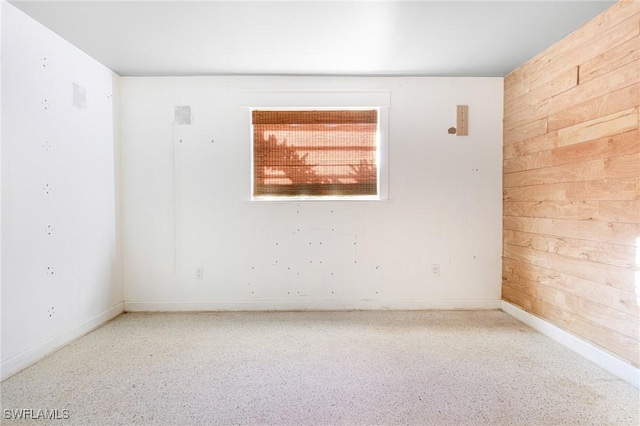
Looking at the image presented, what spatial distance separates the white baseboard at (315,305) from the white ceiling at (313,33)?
7.22ft

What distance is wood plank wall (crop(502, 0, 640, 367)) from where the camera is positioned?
1.80 meters

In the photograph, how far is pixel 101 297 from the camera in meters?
2.71

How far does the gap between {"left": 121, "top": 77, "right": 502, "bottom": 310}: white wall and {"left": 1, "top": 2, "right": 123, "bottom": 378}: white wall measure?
0.30 m

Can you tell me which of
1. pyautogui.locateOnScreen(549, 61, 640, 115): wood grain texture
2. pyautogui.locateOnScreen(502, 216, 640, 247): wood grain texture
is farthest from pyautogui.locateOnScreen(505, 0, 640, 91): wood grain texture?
pyautogui.locateOnScreen(502, 216, 640, 247): wood grain texture

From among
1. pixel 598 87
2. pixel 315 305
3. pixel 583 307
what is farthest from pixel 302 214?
pixel 598 87

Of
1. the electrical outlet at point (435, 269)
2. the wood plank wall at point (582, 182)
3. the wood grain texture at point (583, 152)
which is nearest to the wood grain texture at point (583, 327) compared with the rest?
the wood plank wall at point (582, 182)

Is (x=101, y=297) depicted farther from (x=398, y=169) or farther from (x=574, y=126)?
(x=574, y=126)

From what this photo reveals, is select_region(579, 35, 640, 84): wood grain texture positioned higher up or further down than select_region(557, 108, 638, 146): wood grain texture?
higher up

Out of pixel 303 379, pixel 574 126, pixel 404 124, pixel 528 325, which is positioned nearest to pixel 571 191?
pixel 574 126

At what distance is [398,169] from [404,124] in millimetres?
444

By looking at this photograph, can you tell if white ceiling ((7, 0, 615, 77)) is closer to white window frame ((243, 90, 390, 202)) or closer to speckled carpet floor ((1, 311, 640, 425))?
white window frame ((243, 90, 390, 202))

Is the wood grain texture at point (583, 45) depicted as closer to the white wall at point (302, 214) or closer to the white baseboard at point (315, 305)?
the white wall at point (302, 214)

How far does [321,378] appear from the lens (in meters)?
1.86

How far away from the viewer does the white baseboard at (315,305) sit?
9.91 feet
